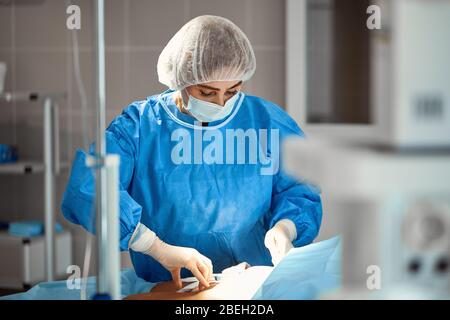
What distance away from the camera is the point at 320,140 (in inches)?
42.3

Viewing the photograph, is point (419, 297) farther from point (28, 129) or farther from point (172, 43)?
point (28, 129)

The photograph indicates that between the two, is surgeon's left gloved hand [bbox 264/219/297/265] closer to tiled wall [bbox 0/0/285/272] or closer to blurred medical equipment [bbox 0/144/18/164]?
tiled wall [bbox 0/0/285/272]

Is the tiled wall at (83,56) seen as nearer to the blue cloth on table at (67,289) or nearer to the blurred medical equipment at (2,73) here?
the blurred medical equipment at (2,73)

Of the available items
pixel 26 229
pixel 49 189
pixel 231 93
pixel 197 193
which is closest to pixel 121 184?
pixel 197 193

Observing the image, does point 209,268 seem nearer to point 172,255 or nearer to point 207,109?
point 172,255

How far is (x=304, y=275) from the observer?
5.98ft

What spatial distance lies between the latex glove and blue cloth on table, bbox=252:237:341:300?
225mm

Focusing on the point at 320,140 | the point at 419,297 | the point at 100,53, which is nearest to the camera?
the point at 419,297

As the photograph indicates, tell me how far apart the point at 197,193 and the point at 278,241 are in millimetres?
284

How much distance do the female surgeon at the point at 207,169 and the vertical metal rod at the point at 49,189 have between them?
1022 mm

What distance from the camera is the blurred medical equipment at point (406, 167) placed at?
847mm

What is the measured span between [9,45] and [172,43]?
56.5 inches

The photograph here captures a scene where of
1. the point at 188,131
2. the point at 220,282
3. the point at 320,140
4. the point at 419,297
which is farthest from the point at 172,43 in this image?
the point at 419,297

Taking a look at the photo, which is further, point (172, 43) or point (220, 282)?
point (172, 43)
